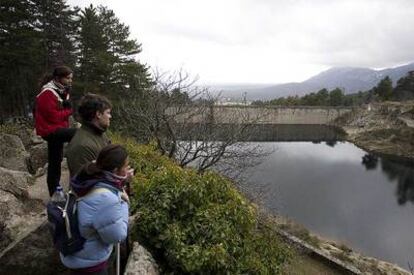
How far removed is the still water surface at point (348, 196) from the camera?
2081cm

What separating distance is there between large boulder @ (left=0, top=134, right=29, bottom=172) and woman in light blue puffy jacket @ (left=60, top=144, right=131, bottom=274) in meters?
5.40

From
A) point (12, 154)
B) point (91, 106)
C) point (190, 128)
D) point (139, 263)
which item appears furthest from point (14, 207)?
point (190, 128)

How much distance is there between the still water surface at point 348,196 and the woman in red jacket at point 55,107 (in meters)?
9.87

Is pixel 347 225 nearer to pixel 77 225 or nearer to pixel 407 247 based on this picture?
pixel 407 247

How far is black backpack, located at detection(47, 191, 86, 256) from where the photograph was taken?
7.92 ft

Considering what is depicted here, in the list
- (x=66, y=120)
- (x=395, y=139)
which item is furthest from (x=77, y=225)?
(x=395, y=139)

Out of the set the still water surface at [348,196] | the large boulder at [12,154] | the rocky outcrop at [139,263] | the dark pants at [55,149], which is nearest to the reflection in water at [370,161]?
the still water surface at [348,196]

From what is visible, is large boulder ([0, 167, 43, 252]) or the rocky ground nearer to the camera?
large boulder ([0, 167, 43, 252])

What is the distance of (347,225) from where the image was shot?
22891 millimetres

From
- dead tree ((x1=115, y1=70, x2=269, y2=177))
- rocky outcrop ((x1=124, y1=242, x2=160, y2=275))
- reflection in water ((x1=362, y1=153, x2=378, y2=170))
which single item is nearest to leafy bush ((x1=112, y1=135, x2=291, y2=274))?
rocky outcrop ((x1=124, y1=242, x2=160, y2=275))

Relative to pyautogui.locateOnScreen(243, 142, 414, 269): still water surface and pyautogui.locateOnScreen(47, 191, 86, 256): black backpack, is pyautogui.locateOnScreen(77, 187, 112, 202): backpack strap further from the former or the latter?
pyautogui.locateOnScreen(243, 142, 414, 269): still water surface

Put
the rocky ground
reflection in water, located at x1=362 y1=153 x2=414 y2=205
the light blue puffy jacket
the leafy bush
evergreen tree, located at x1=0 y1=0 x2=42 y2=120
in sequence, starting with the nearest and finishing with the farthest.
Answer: the light blue puffy jacket
the leafy bush
evergreen tree, located at x1=0 y1=0 x2=42 y2=120
reflection in water, located at x1=362 y1=153 x2=414 y2=205
the rocky ground

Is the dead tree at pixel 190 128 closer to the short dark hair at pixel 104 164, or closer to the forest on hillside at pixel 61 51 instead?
the forest on hillside at pixel 61 51

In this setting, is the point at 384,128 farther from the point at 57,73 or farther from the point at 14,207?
the point at 57,73
